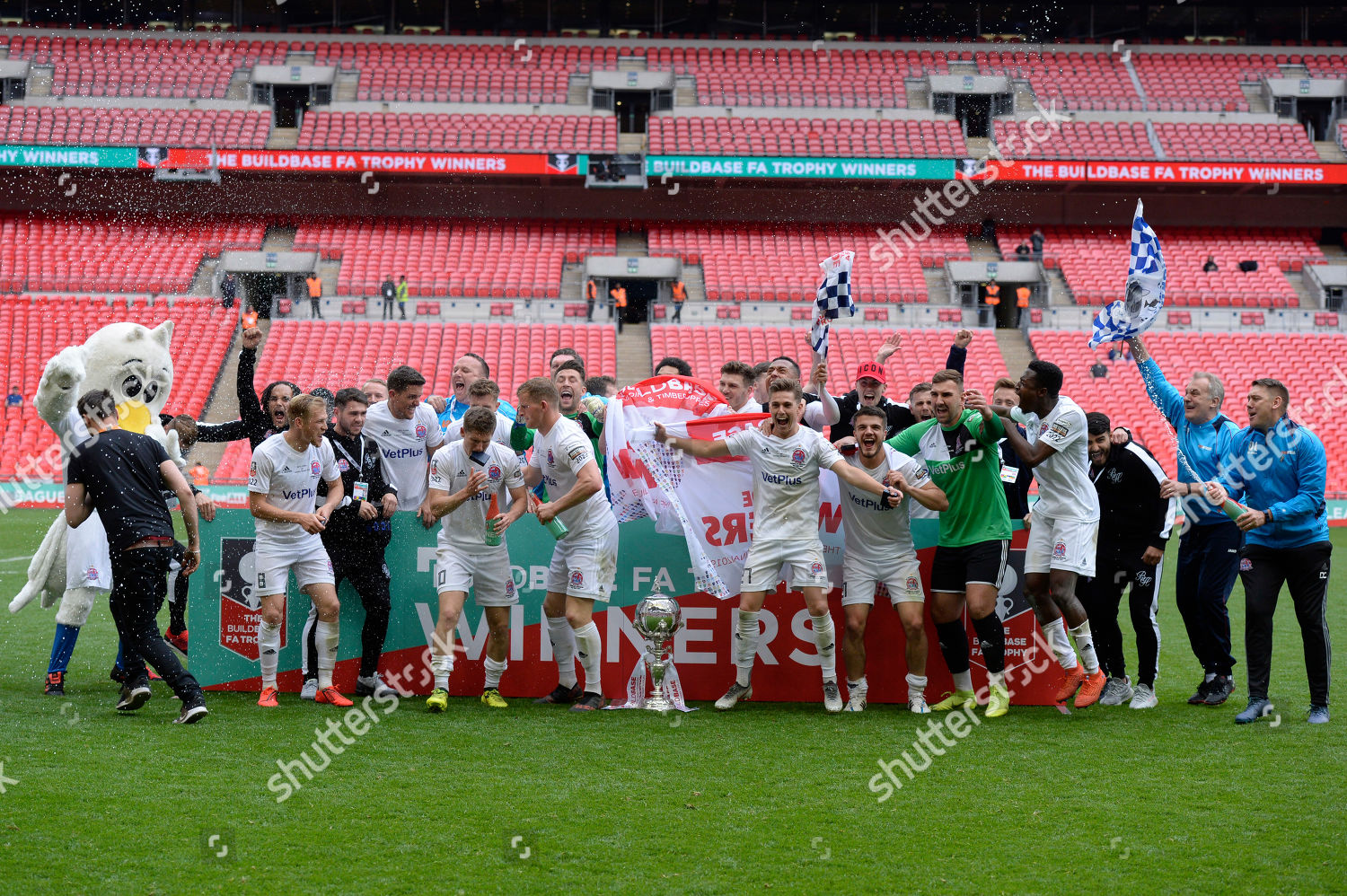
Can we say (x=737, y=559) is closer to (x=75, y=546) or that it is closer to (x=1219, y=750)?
(x=1219, y=750)

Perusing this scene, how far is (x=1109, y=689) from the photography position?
7.50 m

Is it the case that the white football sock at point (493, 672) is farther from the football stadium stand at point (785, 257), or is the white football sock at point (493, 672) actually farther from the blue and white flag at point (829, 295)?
the football stadium stand at point (785, 257)

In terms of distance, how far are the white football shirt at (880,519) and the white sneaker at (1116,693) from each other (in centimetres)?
171

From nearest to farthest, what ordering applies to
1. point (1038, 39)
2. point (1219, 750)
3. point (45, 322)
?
point (1219, 750), point (45, 322), point (1038, 39)

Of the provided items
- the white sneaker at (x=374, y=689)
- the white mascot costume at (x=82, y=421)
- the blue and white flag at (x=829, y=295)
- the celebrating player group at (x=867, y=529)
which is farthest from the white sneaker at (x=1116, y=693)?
the white mascot costume at (x=82, y=421)

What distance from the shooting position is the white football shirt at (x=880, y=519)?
23.1 feet

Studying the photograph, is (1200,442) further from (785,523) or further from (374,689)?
(374,689)

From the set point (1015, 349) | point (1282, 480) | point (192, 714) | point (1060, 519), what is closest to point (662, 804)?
point (192, 714)

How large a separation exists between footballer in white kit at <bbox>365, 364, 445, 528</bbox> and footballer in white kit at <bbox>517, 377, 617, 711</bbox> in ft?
2.76

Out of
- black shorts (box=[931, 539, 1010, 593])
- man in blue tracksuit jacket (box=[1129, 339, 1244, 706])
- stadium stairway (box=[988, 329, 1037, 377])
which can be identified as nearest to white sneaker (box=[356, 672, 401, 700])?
black shorts (box=[931, 539, 1010, 593])

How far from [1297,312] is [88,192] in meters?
32.5

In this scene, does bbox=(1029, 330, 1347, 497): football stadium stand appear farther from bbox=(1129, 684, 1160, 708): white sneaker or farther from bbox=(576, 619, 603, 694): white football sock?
bbox=(576, 619, 603, 694): white football sock

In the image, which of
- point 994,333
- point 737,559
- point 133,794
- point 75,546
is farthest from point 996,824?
point 994,333

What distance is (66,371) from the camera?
757 cm
